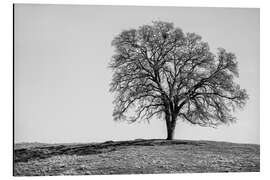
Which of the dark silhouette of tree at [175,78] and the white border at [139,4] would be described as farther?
the dark silhouette of tree at [175,78]

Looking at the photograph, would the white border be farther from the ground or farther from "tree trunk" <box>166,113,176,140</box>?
"tree trunk" <box>166,113,176,140</box>

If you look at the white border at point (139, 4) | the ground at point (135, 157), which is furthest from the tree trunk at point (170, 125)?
the white border at point (139, 4)

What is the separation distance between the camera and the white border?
431 inches

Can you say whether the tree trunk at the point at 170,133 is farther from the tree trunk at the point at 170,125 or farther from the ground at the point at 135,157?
the ground at the point at 135,157

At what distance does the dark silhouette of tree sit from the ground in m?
0.50

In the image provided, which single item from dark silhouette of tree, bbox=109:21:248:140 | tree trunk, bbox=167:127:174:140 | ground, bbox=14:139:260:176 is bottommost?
ground, bbox=14:139:260:176

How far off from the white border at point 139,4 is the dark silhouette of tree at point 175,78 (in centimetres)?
51

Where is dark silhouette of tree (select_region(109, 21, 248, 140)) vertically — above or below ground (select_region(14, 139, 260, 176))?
above

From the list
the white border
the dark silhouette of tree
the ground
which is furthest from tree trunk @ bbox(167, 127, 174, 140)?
the white border

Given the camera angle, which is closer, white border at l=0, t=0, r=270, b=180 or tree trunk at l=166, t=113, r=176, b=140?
white border at l=0, t=0, r=270, b=180

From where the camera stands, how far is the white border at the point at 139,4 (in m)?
11.0

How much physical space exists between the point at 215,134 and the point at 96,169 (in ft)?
8.28

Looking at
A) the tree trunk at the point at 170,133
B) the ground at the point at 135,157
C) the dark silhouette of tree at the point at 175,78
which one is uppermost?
the dark silhouette of tree at the point at 175,78

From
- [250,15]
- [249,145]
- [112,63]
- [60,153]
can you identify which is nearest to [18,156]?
[60,153]
